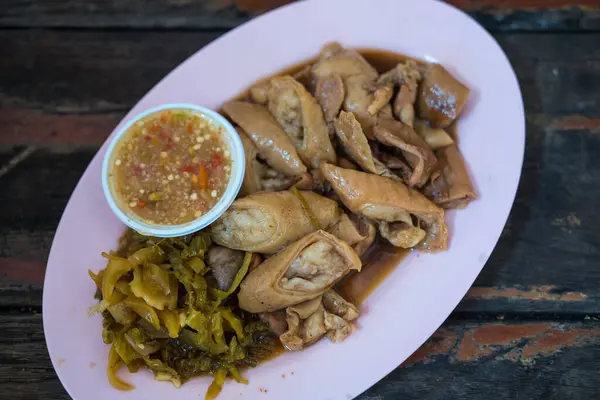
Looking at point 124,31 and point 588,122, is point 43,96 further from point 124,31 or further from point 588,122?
point 588,122

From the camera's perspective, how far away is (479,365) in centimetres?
306

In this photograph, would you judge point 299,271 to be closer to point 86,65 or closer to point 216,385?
point 216,385

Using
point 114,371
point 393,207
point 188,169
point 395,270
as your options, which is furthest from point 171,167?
point 395,270

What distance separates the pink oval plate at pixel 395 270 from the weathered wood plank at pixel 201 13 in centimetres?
53

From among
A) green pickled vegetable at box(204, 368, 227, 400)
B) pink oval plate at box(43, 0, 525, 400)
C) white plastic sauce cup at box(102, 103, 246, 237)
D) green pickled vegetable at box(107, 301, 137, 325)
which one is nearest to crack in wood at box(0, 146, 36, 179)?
pink oval plate at box(43, 0, 525, 400)

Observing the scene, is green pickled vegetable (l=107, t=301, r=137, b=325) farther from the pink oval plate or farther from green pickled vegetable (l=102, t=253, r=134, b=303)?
the pink oval plate

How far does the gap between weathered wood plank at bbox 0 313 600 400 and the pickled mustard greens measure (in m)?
0.65

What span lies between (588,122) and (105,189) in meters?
2.86

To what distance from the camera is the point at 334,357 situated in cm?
286

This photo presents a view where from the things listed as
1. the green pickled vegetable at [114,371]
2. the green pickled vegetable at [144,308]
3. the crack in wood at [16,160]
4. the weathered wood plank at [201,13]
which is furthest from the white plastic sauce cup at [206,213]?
the weathered wood plank at [201,13]

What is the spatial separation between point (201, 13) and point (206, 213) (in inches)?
63.5

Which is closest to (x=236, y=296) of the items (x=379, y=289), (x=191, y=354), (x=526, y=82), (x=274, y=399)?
(x=191, y=354)

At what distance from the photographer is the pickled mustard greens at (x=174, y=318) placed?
2715 mm

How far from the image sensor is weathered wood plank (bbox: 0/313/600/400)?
3.02 meters
